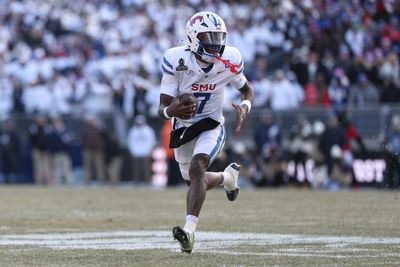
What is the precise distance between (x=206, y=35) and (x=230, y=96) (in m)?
14.2

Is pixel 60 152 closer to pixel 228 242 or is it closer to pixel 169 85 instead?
pixel 228 242

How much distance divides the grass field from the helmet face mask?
1.59 meters

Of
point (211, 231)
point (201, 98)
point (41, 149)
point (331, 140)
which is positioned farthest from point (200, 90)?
point (41, 149)

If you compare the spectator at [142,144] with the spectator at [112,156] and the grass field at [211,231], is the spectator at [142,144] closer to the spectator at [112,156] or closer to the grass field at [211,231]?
the spectator at [112,156]

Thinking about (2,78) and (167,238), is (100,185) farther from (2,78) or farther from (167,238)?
(167,238)

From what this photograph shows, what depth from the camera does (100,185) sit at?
25.1 meters

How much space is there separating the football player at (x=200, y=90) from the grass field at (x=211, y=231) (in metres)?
0.76

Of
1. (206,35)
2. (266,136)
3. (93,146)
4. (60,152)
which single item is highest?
(206,35)

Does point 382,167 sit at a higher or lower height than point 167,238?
lower

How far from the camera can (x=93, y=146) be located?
2439cm

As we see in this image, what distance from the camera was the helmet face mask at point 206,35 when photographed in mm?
9008

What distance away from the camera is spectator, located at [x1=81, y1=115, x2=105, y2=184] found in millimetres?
24188

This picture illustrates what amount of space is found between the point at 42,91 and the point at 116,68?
71.9 inches

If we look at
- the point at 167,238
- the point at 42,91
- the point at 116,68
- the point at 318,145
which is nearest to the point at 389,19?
the point at 318,145
